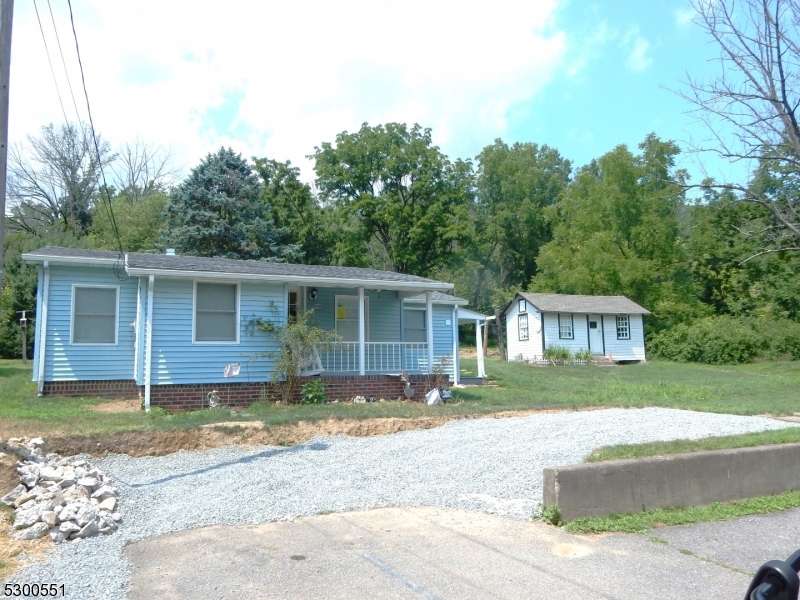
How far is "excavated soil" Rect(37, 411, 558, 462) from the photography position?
9258mm

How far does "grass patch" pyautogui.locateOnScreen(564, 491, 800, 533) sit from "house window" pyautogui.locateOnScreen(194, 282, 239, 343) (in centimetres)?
1000

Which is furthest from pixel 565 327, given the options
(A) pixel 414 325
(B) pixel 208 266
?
(B) pixel 208 266

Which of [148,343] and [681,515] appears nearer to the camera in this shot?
[681,515]

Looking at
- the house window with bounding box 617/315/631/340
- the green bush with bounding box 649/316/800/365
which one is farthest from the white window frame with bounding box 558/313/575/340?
the green bush with bounding box 649/316/800/365

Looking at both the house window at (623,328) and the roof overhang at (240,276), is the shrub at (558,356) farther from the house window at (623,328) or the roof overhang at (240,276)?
the roof overhang at (240,276)

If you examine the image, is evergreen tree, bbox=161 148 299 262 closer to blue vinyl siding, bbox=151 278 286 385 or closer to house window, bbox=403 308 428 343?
house window, bbox=403 308 428 343

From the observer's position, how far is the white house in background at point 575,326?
111 feet

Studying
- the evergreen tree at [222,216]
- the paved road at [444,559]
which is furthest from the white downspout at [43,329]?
the evergreen tree at [222,216]

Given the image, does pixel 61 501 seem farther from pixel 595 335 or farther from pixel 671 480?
pixel 595 335

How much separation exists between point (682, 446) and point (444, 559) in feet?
14.5

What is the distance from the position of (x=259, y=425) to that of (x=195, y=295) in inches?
183

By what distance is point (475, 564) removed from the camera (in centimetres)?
523

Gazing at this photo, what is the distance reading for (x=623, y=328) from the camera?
35656 millimetres

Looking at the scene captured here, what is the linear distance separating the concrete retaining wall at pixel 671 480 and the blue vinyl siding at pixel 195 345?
939 centimetres
